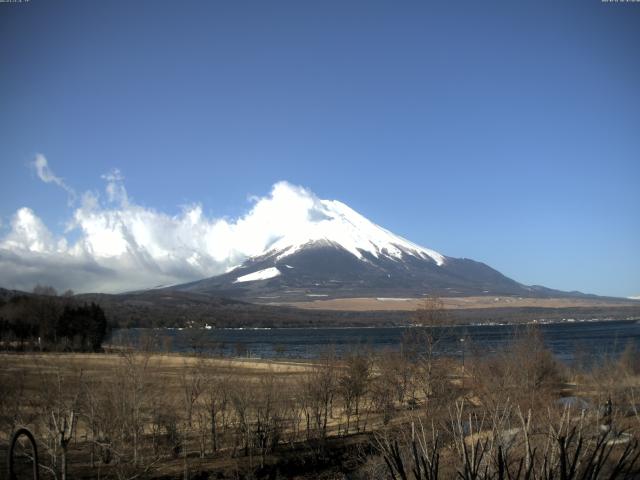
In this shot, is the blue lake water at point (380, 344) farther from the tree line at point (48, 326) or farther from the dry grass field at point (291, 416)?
the tree line at point (48, 326)

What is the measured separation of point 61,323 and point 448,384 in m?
75.2

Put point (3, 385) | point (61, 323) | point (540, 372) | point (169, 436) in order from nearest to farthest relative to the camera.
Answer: point (3, 385), point (169, 436), point (540, 372), point (61, 323)

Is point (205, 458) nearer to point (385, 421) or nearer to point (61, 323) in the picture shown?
point (385, 421)

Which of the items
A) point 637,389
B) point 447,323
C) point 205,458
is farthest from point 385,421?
point 637,389

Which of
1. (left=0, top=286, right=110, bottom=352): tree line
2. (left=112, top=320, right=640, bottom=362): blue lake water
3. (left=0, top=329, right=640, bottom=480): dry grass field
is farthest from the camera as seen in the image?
(left=0, top=286, right=110, bottom=352): tree line

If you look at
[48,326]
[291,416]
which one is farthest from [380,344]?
[291,416]

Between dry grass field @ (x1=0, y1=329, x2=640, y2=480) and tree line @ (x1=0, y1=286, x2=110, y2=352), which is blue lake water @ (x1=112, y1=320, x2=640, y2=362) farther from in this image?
tree line @ (x1=0, y1=286, x2=110, y2=352)

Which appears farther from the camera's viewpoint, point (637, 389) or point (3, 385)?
point (637, 389)

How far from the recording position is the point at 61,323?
307 ft

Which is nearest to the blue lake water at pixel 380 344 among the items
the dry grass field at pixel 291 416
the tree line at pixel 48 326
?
the dry grass field at pixel 291 416

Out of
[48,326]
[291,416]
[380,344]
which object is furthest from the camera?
[380,344]

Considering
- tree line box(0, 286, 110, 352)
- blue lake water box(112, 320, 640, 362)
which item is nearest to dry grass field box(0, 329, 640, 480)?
blue lake water box(112, 320, 640, 362)

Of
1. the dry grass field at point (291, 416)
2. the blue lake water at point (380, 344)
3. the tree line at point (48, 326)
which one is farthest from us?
the tree line at point (48, 326)

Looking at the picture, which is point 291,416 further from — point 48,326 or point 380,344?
point 380,344
